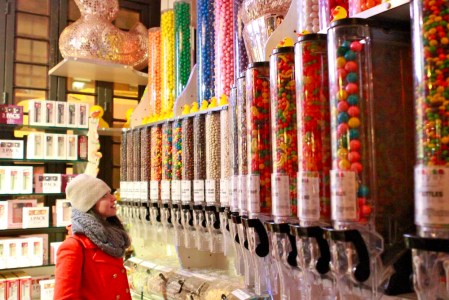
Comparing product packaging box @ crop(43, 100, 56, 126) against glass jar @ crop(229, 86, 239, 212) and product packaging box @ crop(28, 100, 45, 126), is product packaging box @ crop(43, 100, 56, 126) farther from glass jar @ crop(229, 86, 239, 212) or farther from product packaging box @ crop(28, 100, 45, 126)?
glass jar @ crop(229, 86, 239, 212)

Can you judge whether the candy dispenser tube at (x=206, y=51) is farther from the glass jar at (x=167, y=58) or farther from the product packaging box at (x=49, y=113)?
the product packaging box at (x=49, y=113)

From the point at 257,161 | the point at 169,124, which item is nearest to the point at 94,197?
the point at 169,124

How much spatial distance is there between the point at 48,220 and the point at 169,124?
1653mm

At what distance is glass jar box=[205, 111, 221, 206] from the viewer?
2.10 meters

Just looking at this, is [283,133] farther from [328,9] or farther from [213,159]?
[213,159]

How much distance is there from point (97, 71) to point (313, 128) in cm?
302

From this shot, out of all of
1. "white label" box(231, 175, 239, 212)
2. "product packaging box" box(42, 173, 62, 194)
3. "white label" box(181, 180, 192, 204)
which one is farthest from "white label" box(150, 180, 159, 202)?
"product packaging box" box(42, 173, 62, 194)

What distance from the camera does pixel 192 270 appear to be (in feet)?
8.53

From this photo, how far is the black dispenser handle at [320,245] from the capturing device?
1.15 metres

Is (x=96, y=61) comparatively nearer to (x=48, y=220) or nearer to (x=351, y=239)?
(x=48, y=220)

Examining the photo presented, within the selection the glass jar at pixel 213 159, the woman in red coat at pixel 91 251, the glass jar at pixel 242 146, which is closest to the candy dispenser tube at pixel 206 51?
the glass jar at pixel 213 159

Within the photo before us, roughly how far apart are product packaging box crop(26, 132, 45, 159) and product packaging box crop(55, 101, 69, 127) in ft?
0.52

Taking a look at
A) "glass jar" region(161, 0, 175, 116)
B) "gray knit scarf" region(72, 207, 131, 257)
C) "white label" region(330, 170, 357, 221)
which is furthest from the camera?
"glass jar" region(161, 0, 175, 116)

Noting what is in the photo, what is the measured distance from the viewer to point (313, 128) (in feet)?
3.92
